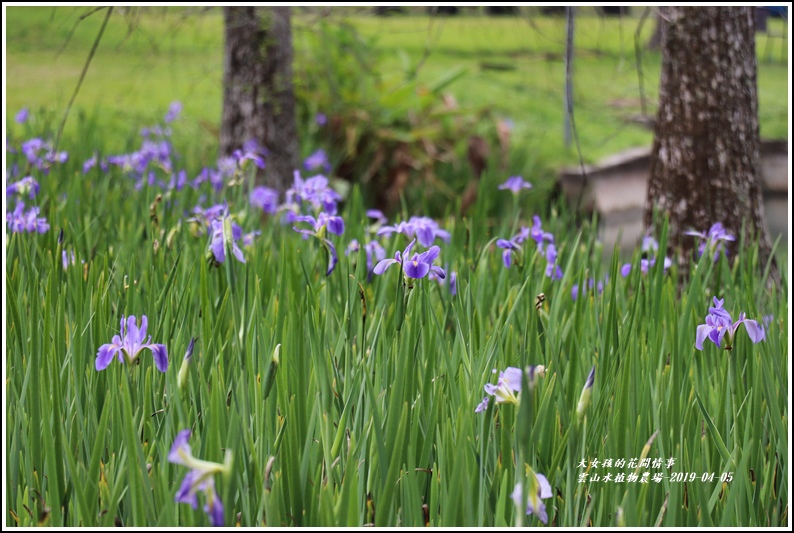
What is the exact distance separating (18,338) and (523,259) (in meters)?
1.38

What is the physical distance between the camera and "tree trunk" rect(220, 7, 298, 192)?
4.59 metres

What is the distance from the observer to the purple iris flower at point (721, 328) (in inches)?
61.3

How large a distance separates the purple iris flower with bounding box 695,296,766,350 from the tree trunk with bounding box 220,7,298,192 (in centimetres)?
346

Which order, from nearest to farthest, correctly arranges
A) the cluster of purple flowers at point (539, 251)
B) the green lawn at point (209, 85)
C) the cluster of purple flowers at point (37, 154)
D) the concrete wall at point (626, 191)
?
the cluster of purple flowers at point (539, 251) → the cluster of purple flowers at point (37, 154) → the concrete wall at point (626, 191) → the green lawn at point (209, 85)

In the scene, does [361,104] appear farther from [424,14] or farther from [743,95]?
[743,95]

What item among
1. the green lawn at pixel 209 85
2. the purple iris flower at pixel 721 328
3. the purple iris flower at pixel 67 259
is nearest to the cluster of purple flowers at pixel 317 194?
the purple iris flower at pixel 67 259

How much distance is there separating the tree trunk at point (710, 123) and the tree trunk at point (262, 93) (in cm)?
238

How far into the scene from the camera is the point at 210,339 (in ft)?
5.18

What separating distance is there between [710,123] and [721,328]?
1842mm

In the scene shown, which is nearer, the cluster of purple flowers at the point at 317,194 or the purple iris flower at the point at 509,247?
the purple iris flower at the point at 509,247

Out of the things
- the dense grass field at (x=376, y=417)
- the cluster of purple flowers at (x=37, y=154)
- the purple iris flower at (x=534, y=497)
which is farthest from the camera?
the cluster of purple flowers at (x=37, y=154)

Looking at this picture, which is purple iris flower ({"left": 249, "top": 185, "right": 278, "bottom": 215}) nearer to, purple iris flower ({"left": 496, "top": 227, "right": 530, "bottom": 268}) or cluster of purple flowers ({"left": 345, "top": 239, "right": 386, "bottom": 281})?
cluster of purple flowers ({"left": 345, "top": 239, "right": 386, "bottom": 281})

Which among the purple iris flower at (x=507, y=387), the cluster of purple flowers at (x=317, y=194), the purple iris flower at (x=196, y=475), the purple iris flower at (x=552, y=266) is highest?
the cluster of purple flowers at (x=317, y=194)

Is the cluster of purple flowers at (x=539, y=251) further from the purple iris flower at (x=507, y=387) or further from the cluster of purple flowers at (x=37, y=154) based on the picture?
the cluster of purple flowers at (x=37, y=154)
